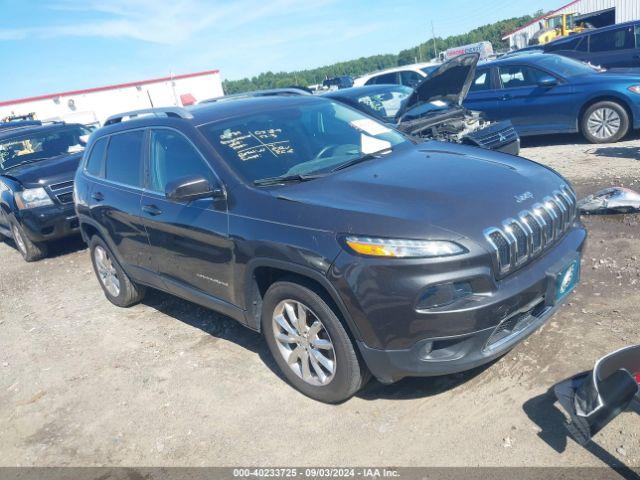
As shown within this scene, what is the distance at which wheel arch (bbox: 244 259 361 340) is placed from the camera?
3.01 metres

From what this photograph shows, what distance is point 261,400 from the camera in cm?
365

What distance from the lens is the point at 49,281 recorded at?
7.17 metres

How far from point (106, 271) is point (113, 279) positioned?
0.44 feet

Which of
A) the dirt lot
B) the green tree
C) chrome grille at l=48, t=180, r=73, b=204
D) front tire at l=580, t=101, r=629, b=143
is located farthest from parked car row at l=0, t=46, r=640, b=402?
the green tree

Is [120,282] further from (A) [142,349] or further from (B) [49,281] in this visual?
(B) [49,281]

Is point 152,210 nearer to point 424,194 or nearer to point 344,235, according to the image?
point 344,235

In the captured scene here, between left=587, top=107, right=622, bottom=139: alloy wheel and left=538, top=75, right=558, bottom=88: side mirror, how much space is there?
832 millimetres

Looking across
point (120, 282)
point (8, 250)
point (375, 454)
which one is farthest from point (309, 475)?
point (8, 250)

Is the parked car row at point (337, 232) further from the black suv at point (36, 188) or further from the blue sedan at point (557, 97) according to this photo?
the blue sedan at point (557, 97)

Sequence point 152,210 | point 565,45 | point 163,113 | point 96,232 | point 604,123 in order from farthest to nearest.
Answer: point 565,45
point 604,123
point 96,232
point 163,113
point 152,210

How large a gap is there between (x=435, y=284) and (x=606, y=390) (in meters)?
0.87

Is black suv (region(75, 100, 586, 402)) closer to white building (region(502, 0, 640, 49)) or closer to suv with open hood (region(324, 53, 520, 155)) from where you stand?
suv with open hood (region(324, 53, 520, 155))

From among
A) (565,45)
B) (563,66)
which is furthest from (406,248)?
(565,45)

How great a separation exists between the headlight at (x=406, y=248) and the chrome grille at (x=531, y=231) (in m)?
0.23
